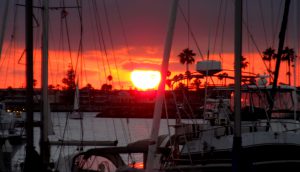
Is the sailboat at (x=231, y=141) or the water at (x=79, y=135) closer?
the sailboat at (x=231, y=141)

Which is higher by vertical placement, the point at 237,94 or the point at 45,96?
the point at 45,96

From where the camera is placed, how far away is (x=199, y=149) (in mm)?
24609

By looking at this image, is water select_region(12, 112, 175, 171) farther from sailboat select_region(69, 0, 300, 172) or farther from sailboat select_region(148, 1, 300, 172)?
sailboat select_region(148, 1, 300, 172)

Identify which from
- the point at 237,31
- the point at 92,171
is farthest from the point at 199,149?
Answer: the point at 237,31

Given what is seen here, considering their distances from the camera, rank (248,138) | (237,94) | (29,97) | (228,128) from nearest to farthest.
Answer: (237,94), (29,97), (248,138), (228,128)

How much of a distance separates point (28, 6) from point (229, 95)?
13.0 m

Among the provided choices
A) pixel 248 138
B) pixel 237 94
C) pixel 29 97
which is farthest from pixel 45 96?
pixel 237 94

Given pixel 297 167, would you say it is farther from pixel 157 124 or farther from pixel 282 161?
pixel 157 124

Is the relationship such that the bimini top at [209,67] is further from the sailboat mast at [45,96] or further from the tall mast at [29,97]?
the tall mast at [29,97]

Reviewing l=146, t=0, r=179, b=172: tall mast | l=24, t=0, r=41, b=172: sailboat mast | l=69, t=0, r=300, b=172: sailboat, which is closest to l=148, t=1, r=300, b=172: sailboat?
l=69, t=0, r=300, b=172: sailboat

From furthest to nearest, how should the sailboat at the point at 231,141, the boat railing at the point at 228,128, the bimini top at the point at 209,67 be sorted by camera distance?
the bimini top at the point at 209,67, the boat railing at the point at 228,128, the sailboat at the point at 231,141

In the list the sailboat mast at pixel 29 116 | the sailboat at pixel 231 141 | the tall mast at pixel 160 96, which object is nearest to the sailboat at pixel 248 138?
the sailboat at pixel 231 141

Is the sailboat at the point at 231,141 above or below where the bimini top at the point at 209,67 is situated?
below

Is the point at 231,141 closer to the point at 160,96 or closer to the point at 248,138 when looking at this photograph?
the point at 248,138
